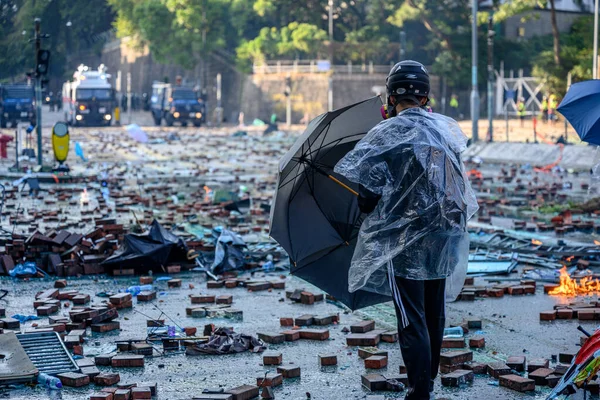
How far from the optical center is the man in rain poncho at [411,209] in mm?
5602

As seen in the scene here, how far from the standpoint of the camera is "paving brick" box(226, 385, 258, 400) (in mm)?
6122

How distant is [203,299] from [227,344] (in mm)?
1973

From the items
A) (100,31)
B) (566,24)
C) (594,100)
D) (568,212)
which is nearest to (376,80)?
(566,24)

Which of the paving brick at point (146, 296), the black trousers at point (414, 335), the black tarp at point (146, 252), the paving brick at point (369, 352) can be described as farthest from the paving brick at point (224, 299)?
the black trousers at point (414, 335)

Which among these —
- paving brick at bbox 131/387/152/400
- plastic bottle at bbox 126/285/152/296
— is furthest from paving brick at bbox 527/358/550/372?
plastic bottle at bbox 126/285/152/296

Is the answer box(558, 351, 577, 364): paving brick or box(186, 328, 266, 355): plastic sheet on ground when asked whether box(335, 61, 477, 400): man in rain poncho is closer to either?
box(558, 351, 577, 364): paving brick

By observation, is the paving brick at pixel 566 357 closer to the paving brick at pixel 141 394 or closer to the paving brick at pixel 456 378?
the paving brick at pixel 456 378

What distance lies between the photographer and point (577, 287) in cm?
1002

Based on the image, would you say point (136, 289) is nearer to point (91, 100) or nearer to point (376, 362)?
point (376, 362)

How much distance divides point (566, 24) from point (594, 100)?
61984 millimetres

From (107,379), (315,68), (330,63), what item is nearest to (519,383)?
(107,379)

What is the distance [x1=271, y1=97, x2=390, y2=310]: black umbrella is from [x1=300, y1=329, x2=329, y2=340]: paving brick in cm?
97

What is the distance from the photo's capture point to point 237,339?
307 inches

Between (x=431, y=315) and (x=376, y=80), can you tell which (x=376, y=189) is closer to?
(x=431, y=315)
